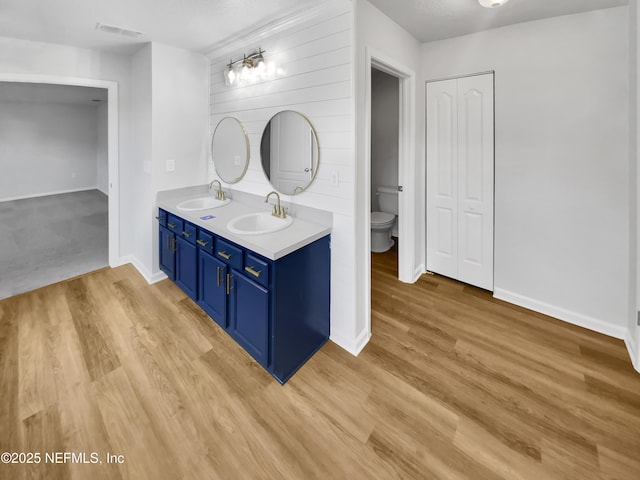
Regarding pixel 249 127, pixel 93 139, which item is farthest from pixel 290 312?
pixel 93 139

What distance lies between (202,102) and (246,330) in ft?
8.31

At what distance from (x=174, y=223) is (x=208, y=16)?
5.62ft

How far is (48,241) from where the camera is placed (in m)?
4.33

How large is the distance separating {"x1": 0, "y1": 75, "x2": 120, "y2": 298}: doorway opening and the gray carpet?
1 cm

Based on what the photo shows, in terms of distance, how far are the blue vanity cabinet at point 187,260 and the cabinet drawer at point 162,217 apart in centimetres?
33

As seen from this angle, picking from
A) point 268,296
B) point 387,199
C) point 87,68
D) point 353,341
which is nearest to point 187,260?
point 268,296

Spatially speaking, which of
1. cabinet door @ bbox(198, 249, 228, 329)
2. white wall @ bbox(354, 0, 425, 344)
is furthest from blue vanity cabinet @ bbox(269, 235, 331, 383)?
cabinet door @ bbox(198, 249, 228, 329)

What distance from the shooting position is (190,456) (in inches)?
54.5

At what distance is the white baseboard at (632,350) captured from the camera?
1.92 metres

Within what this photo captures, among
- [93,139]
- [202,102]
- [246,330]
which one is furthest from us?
[93,139]

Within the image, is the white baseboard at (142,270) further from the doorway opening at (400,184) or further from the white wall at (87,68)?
the doorway opening at (400,184)

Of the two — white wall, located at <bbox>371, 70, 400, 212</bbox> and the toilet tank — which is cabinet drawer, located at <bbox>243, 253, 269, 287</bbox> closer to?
the toilet tank

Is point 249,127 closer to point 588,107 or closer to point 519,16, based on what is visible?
point 519,16

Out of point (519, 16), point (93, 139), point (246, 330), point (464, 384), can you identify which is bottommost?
point (464, 384)
